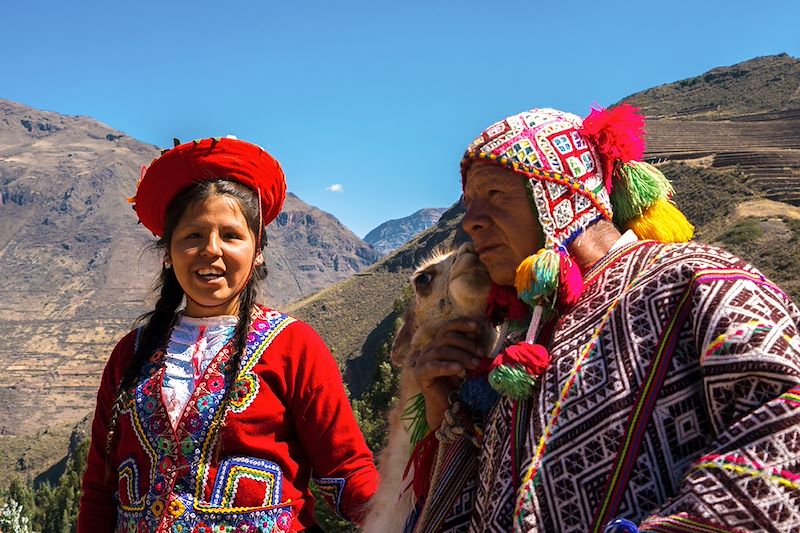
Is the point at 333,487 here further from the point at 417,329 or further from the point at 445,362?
the point at 445,362

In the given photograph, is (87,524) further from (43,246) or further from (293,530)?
(43,246)

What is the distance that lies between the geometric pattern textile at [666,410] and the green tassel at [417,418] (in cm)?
33

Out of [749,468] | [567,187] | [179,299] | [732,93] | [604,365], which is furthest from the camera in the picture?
[732,93]

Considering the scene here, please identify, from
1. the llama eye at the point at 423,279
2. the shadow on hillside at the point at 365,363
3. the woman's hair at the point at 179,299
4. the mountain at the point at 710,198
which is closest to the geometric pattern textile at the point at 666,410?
the llama eye at the point at 423,279

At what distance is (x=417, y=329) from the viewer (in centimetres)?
206

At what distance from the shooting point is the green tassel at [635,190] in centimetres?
186

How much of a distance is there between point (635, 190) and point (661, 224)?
11 cm

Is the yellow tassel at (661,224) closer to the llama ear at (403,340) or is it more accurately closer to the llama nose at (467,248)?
the llama nose at (467,248)

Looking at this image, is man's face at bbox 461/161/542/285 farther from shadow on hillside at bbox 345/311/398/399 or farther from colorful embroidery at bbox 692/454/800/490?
shadow on hillside at bbox 345/311/398/399

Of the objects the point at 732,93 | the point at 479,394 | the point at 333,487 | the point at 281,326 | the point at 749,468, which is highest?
the point at 732,93

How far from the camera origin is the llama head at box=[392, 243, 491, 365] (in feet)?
6.28

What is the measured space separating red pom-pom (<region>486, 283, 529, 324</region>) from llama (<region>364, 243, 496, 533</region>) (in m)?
0.03

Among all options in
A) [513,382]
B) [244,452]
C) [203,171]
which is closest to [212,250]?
[203,171]

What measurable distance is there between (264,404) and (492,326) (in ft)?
2.43
